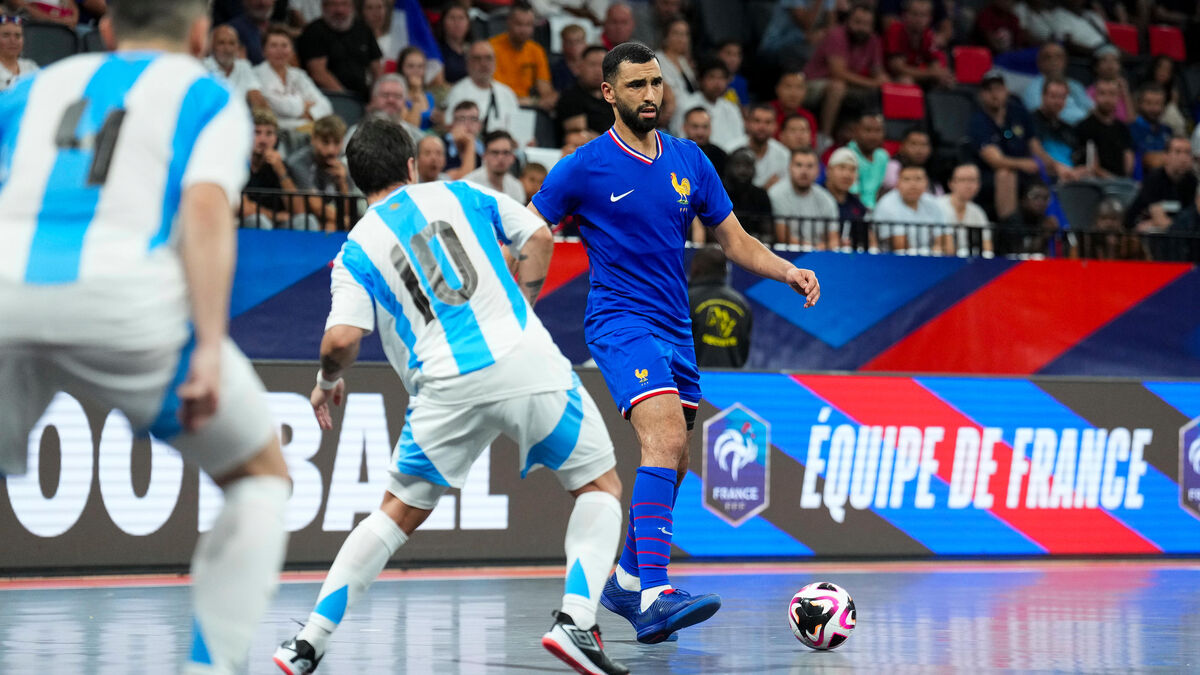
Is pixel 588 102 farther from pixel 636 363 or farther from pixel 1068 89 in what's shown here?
pixel 636 363

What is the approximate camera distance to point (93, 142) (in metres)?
3.36

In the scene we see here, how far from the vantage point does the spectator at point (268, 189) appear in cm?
1004

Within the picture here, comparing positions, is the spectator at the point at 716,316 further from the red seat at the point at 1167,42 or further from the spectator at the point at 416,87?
the red seat at the point at 1167,42

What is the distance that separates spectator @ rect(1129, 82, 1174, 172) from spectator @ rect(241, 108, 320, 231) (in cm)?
944

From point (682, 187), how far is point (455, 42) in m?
7.78

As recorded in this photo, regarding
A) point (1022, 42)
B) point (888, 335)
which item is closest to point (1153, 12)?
point (1022, 42)

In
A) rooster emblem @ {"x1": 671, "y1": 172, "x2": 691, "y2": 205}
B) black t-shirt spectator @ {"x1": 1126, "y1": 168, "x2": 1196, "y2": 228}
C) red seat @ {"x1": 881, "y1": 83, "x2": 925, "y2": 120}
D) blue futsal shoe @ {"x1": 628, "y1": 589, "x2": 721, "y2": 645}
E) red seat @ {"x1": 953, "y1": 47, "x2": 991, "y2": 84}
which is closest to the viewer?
blue futsal shoe @ {"x1": 628, "y1": 589, "x2": 721, "y2": 645}

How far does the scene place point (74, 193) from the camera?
3.34 meters

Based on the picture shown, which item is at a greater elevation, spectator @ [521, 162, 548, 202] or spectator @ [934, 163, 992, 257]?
spectator @ [521, 162, 548, 202]

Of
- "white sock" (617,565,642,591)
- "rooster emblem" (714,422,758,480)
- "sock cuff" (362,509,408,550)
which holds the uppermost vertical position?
"sock cuff" (362,509,408,550)

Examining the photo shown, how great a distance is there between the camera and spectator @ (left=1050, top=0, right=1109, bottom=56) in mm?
18219

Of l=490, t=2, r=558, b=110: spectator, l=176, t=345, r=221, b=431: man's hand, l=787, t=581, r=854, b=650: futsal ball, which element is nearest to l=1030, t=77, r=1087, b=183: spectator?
l=490, t=2, r=558, b=110: spectator

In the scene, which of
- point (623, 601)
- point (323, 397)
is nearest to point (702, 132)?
point (623, 601)

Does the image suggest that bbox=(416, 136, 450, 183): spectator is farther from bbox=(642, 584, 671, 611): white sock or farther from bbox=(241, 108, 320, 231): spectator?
bbox=(642, 584, 671, 611): white sock
